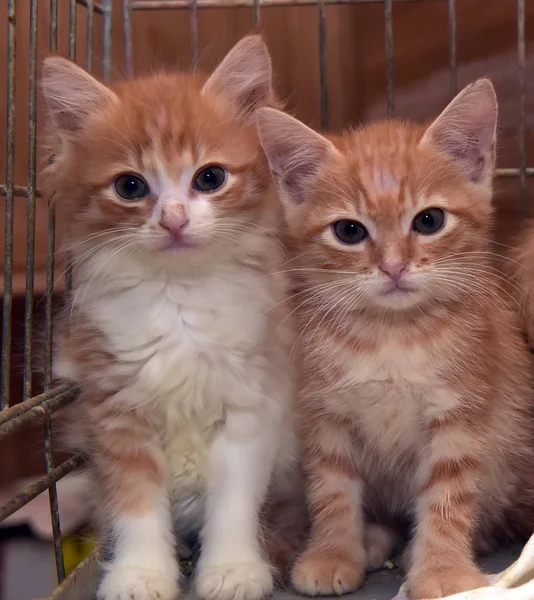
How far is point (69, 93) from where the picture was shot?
129 centimetres

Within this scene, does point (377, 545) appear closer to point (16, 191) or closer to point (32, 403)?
point (32, 403)

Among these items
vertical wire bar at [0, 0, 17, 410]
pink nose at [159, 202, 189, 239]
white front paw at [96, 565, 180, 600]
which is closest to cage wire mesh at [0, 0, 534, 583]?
vertical wire bar at [0, 0, 17, 410]

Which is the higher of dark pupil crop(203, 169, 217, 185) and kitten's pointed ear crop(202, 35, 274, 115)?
kitten's pointed ear crop(202, 35, 274, 115)

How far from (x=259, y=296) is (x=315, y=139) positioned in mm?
307

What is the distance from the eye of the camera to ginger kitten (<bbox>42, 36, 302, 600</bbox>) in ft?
3.87

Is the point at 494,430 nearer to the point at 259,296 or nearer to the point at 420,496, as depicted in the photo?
the point at 420,496

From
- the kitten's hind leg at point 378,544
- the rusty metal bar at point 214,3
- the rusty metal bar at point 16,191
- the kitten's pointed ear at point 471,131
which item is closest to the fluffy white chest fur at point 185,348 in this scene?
the rusty metal bar at point 16,191

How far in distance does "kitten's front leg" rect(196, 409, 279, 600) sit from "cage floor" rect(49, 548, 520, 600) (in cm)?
6

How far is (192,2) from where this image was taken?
155 cm

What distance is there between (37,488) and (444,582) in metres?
0.64

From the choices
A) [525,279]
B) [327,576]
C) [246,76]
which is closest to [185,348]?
[327,576]

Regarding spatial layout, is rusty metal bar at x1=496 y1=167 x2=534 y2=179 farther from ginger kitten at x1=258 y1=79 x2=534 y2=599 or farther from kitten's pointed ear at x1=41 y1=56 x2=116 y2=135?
kitten's pointed ear at x1=41 y1=56 x2=116 y2=135

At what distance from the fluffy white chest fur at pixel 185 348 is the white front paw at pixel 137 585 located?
0.61 ft

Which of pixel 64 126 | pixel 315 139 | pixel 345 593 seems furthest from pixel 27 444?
pixel 315 139
